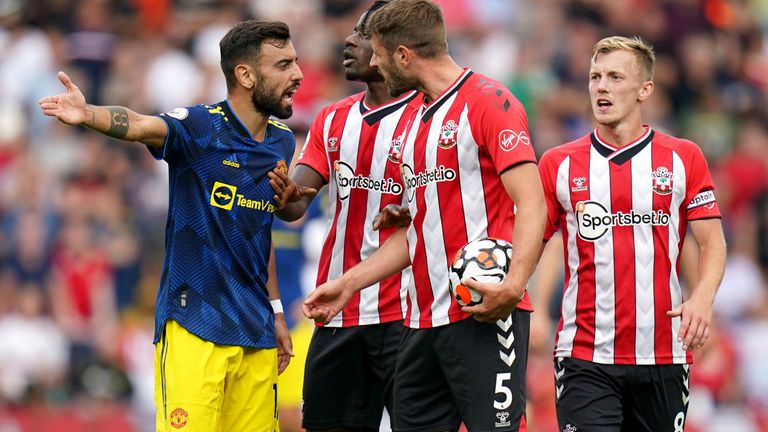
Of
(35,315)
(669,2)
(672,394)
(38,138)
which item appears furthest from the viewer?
(669,2)

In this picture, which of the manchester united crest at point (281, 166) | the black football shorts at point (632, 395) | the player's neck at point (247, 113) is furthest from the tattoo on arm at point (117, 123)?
the black football shorts at point (632, 395)

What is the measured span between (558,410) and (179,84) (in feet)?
27.2

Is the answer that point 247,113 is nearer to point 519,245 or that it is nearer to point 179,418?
point 179,418

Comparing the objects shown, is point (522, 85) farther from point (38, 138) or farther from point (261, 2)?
point (38, 138)

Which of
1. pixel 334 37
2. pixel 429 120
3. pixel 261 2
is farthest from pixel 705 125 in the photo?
pixel 429 120

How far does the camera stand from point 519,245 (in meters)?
5.50

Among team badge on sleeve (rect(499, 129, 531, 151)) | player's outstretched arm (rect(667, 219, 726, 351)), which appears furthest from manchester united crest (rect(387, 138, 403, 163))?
player's outstretched arm (rect(667, 219, 726, 351))

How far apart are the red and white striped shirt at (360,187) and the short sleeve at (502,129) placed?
3.48 feet

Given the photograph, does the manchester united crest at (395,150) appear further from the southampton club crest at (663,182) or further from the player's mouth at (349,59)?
the southampton club crest at (663,182)

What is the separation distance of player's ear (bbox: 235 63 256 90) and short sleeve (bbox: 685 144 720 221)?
2313mm

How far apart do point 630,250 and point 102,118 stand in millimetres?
2728

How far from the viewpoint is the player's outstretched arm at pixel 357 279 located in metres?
6.36

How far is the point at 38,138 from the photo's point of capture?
13586 millimetres

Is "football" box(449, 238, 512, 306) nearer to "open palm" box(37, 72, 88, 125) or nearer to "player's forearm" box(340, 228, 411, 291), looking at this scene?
"player's forearm" box(340, 228, 411, 291)
